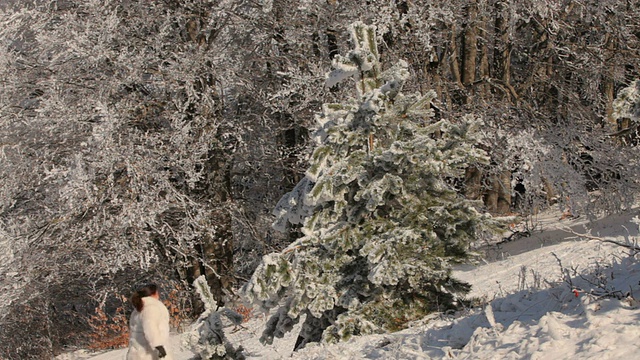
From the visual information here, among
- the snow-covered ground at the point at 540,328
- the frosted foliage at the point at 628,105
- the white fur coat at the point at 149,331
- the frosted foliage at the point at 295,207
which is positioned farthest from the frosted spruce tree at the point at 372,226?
the frosted foliage at the point at 628,105

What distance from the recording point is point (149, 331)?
6617 millimetres

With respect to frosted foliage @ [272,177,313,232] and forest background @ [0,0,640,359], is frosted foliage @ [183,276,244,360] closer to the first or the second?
frosted foliage @ [272,177,313,232]

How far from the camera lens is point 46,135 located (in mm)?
12086

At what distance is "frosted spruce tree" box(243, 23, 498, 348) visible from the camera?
7059 mm

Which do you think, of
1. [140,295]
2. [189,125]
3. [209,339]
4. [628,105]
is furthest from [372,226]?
[189,125]

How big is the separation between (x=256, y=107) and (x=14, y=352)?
6482 mm

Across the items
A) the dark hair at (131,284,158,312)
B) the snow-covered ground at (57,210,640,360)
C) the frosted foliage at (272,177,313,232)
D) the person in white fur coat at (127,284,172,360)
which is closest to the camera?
the snow-covered ground at (57,210,640,360)

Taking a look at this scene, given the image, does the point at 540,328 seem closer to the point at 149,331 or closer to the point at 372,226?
the point at 372,226

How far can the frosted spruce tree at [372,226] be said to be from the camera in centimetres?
706

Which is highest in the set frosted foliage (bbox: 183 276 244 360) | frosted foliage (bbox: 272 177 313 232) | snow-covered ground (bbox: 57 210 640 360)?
frosted foliage (bbox: 272 177 313 232)

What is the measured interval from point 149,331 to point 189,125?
6.16 meters

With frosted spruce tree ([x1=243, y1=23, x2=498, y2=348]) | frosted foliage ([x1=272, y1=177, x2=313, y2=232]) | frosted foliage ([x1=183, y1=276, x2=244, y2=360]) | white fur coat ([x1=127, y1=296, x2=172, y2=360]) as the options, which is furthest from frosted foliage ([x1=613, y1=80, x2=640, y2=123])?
white fur coat ([x1=127, y1=296, x2=172, y2=360])

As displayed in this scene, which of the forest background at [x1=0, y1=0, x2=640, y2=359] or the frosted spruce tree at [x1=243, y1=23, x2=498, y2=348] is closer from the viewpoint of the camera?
the frosted spruce tree at [x1=243, y1=23, x2=498, y2=348]

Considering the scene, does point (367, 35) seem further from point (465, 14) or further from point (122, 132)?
point (465, 14)
